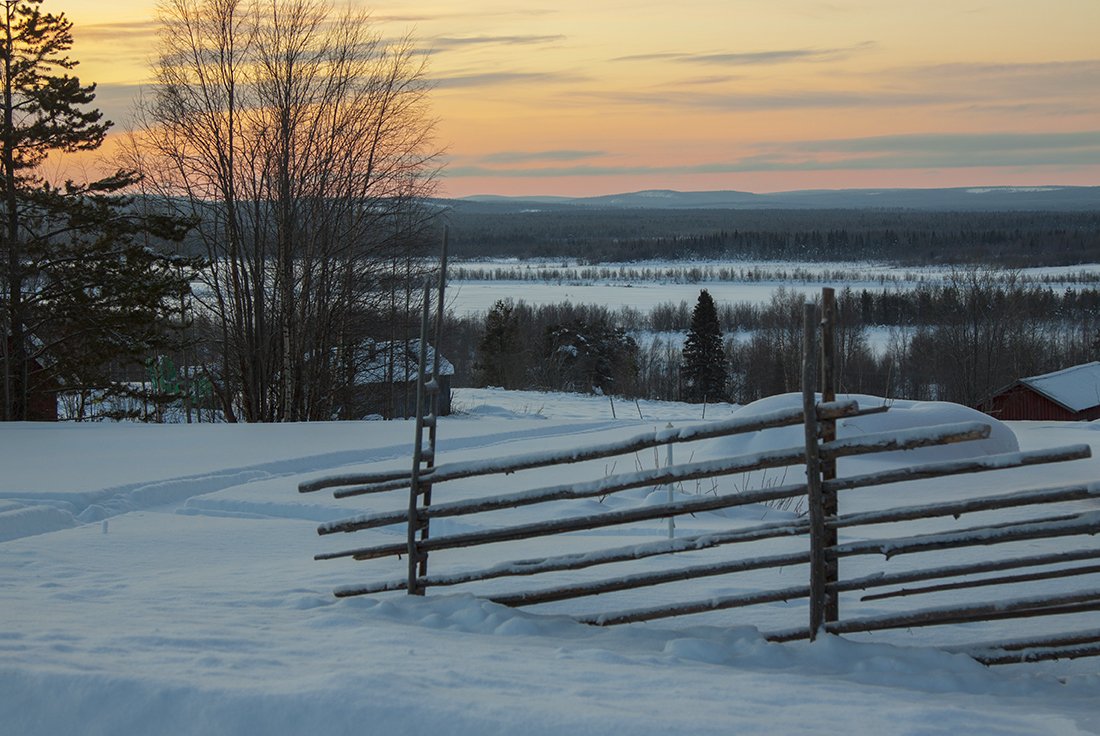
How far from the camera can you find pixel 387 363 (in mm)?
24719

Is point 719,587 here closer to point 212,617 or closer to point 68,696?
point 212,617

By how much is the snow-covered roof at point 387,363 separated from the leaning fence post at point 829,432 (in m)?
18.6

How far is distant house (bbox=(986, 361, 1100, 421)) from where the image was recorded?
34469 mm

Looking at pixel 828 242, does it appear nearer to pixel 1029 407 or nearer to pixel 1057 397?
pixel 1029 407

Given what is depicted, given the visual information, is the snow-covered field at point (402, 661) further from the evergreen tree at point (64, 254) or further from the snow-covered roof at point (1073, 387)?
the snow-covered roof at point (1073, 387)

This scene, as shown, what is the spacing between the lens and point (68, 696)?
4.31 metres

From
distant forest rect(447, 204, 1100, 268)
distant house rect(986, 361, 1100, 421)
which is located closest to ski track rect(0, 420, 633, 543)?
distant house rect(986, 361, 1100, 421)

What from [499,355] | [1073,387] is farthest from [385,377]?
[499,355]

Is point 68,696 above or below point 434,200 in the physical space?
below

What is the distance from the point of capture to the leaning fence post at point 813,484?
5.09m

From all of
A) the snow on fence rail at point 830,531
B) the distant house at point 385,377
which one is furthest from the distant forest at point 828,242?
the snow on fence rail at point 830,531

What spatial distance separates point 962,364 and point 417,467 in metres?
55.5

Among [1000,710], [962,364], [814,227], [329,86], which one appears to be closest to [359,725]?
[1000,710]

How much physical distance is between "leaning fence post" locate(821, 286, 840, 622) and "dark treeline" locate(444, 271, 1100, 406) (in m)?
41.2
